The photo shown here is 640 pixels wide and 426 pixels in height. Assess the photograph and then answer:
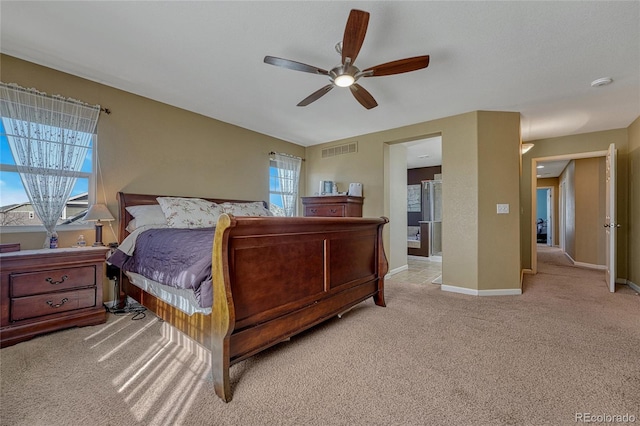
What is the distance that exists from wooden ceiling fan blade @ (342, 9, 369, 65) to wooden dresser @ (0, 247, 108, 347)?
2.73 m

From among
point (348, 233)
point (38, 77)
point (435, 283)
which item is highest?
point (38, 77)

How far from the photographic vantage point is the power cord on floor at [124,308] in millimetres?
2699

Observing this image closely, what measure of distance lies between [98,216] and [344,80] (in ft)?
8.72

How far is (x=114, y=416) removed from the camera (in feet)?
4.35

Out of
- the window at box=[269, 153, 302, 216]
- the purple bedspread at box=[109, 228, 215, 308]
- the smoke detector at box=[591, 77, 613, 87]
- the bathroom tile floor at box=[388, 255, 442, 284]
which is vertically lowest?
the bathroom tile floor at box=[388, 255, 442, 284]

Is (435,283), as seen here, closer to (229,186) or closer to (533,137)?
(533,137)

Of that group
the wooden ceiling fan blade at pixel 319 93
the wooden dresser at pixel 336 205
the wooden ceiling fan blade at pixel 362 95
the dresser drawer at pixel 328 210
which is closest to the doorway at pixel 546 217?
the wooden dresser at pixel 336 205

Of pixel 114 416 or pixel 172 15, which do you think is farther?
pixel 172 15

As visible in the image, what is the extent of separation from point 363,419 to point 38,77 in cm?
390

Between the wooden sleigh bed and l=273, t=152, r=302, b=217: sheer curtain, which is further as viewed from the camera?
l=273, t=152, r=302, b=217: sheer curtain

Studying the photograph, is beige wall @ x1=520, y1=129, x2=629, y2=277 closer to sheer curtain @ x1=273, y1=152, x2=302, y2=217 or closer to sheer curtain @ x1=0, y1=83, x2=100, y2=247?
sheer curtain @ x1=273, y1=152, x2=302, y2=217

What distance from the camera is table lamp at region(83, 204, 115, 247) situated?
2611mm

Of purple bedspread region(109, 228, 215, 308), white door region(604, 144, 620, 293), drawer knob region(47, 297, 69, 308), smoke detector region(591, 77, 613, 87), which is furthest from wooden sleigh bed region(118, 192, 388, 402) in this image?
white door region(604, 144, 620, 293)

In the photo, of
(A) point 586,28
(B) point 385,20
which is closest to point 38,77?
(B) point 385,20
